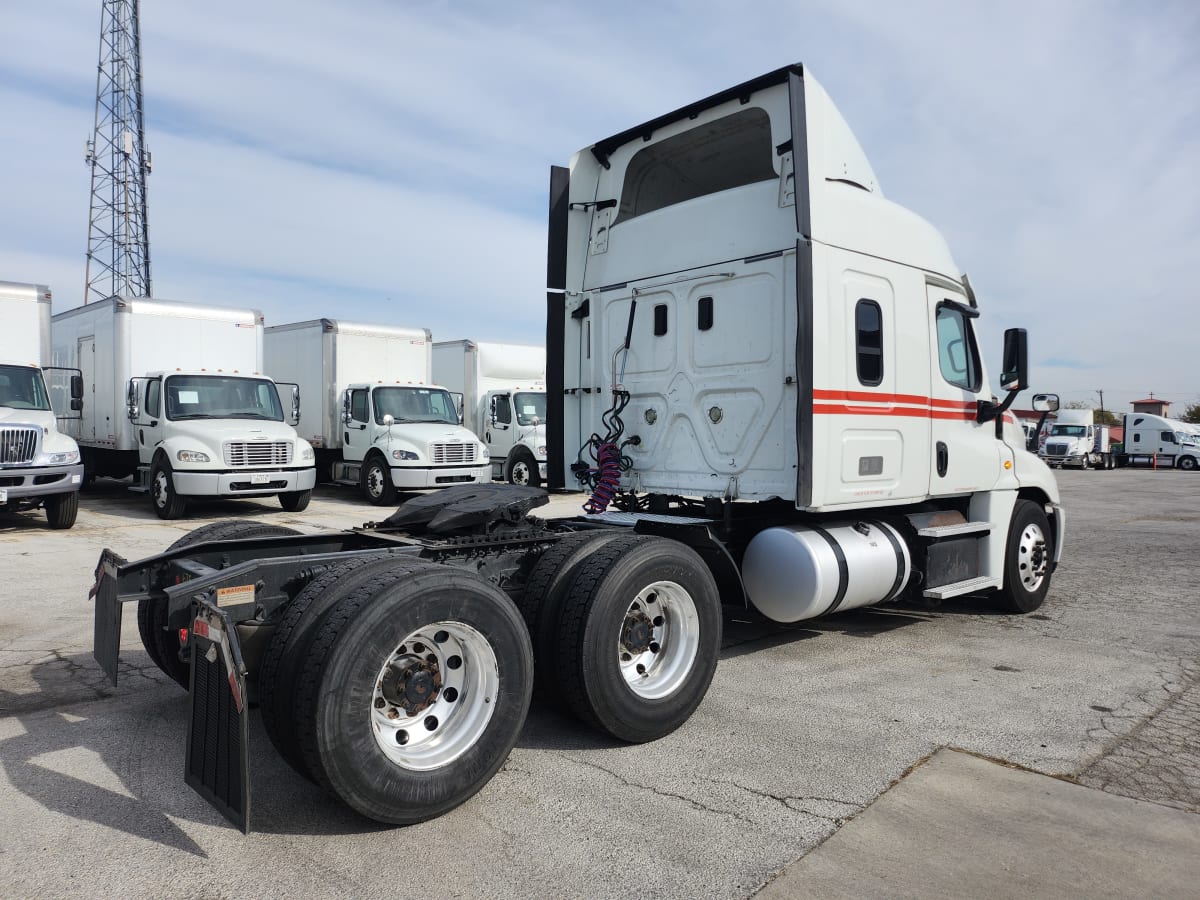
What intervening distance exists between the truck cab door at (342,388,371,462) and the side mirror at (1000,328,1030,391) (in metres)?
12.0

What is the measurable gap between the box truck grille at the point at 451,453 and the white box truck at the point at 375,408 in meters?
0.02

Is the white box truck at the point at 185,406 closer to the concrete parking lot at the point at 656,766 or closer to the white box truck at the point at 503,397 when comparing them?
the white box truck at the point at 503,397

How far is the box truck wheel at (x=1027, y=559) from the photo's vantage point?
709 cm

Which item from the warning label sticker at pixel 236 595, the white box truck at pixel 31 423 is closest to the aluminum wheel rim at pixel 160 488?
the white box truck at pixel 31 423

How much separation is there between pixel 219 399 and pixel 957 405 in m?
11.8

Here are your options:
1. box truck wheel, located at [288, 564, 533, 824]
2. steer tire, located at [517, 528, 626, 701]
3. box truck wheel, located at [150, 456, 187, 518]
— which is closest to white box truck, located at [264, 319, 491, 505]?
box truck wheel, located at [150, 456, 187, 518]

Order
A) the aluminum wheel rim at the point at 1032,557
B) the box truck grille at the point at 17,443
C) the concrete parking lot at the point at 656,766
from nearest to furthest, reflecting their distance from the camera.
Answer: the concrete parking lot at the point at 656,766 < the aluminum wheel rim at the point at 1032,557 < the box truck grille at the point at 17,443

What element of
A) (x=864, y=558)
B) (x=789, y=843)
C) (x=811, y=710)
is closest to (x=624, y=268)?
(x=864, y=558)

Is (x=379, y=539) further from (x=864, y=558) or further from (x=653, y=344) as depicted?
(x=864, y=558)

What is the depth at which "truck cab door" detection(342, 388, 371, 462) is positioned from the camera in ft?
53.8

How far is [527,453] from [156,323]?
7116 millimetres

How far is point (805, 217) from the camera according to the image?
17.2 ft

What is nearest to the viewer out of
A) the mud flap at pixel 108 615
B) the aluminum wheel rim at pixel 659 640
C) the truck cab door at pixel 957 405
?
the mud flap at pixel 108 615

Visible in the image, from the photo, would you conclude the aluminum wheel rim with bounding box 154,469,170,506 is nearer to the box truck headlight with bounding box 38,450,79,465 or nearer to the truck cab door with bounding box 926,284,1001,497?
the box truck headlight with bounding box 38,450,79,465
